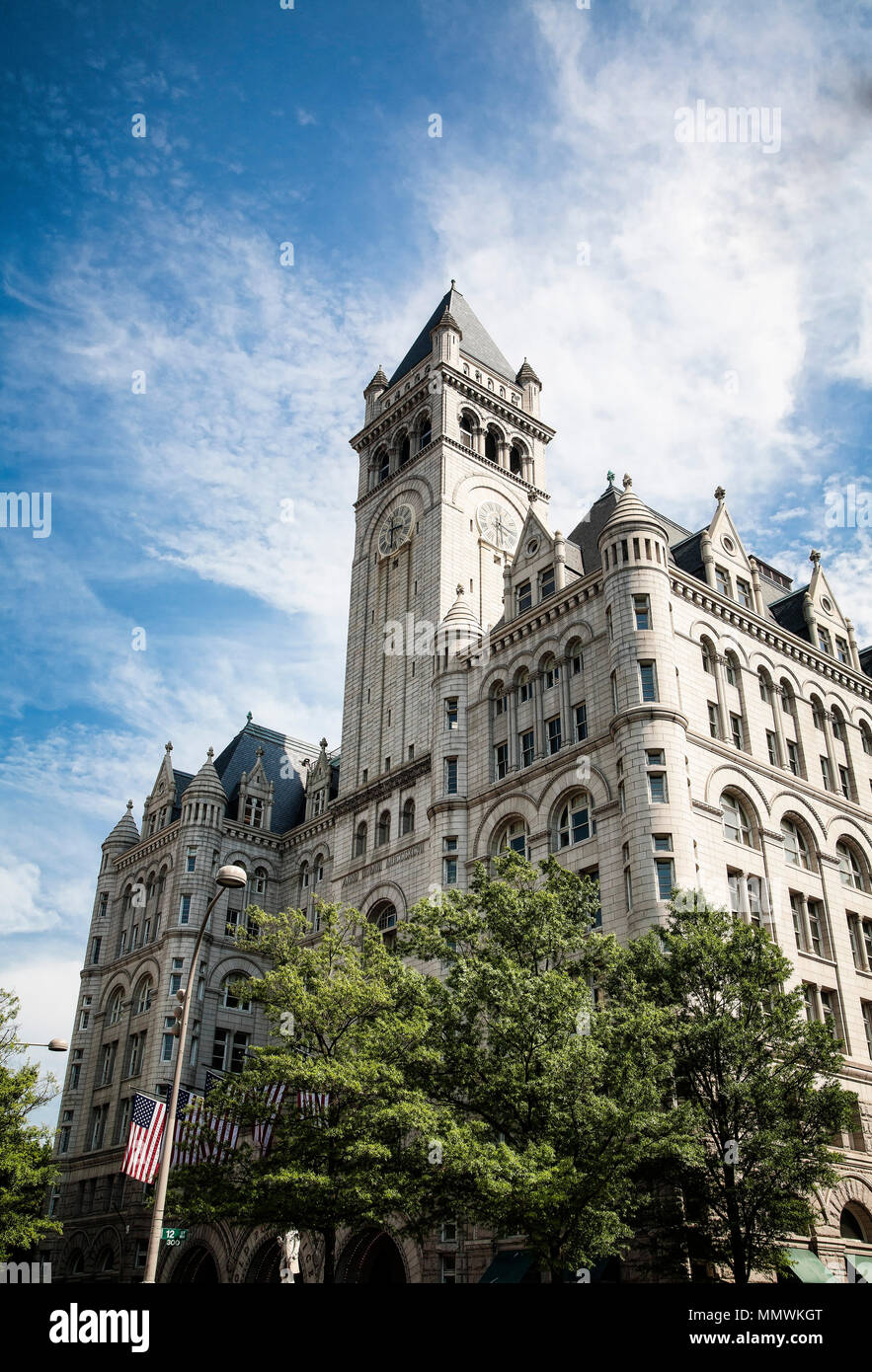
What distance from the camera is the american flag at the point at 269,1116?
29.3 metres

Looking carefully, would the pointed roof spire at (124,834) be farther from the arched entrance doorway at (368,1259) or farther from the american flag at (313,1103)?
the american flag at (313,1103)

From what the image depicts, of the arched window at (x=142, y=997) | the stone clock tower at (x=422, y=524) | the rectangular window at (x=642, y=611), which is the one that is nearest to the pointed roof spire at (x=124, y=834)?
the arched window at (x=142, y=997)

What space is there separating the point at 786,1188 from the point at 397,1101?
32.5 ft

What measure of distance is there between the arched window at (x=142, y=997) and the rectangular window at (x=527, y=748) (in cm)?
3066

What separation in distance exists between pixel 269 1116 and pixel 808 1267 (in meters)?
16.3

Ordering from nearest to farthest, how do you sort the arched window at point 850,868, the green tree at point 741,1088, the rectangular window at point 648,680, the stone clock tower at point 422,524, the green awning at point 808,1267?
1. the green tree at point 741,1088
2. the green awning at point 808,1267
3. the rectangular window at point 648,680
4. the arched window at point 850,868
5. the stone clock tower at point 422,524

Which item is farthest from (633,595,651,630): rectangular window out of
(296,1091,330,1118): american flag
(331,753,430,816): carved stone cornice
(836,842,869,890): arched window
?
(296,1091,330,1118): american flag

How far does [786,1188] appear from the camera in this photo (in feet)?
90.7

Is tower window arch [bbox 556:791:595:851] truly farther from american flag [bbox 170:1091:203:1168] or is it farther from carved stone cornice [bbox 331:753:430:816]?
american flag [bbox 170:1091:203:1168]

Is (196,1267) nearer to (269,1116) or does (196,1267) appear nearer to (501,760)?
(501,760)

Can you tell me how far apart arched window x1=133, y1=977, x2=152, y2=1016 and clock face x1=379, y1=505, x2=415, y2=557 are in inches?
1122

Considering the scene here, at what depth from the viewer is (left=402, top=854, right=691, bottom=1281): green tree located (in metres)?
24.9
